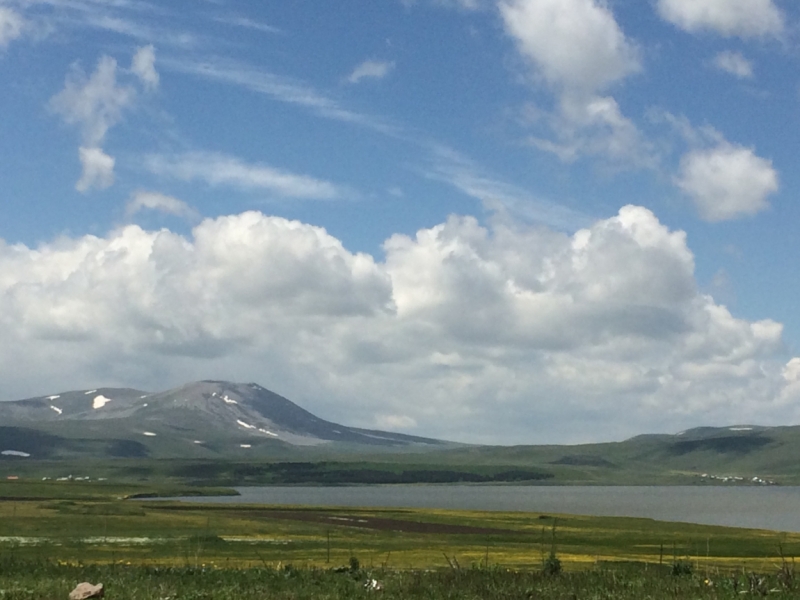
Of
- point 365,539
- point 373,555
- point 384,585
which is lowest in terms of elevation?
point 365,539

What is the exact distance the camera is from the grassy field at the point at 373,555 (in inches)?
1127

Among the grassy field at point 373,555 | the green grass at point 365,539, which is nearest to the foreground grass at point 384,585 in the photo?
the grassy field at point 373,555

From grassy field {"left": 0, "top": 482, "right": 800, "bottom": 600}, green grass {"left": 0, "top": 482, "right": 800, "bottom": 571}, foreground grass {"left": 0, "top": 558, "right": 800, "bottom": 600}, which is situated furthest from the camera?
green grass {"left": 0, "top": 482, "right": 800, "bottom": 571}

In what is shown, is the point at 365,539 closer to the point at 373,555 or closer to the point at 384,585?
the point at 373,555

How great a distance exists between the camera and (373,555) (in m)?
71.4

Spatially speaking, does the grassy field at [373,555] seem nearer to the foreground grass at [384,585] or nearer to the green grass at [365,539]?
the foreground grass at [384,585]

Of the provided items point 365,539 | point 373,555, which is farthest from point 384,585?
point 365,539

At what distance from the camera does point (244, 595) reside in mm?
26938

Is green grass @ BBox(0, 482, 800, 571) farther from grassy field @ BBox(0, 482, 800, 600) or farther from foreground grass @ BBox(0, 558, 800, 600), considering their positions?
foreground grass @ BBox(0, 558, 800, 600)

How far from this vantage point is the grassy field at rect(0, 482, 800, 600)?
28.6m

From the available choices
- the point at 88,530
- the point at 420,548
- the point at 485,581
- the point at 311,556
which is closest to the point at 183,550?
the point at 311,556

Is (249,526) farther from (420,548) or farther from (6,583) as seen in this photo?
(6,583)

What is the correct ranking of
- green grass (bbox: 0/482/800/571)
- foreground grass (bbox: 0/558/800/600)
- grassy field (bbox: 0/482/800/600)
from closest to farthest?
foreground grass (bbox: 0/558/800/600) < grassy field (bbox: 0/482/800/600) < green grass (bbox: 0/482/800/571)

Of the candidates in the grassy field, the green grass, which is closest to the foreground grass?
the grassy field
